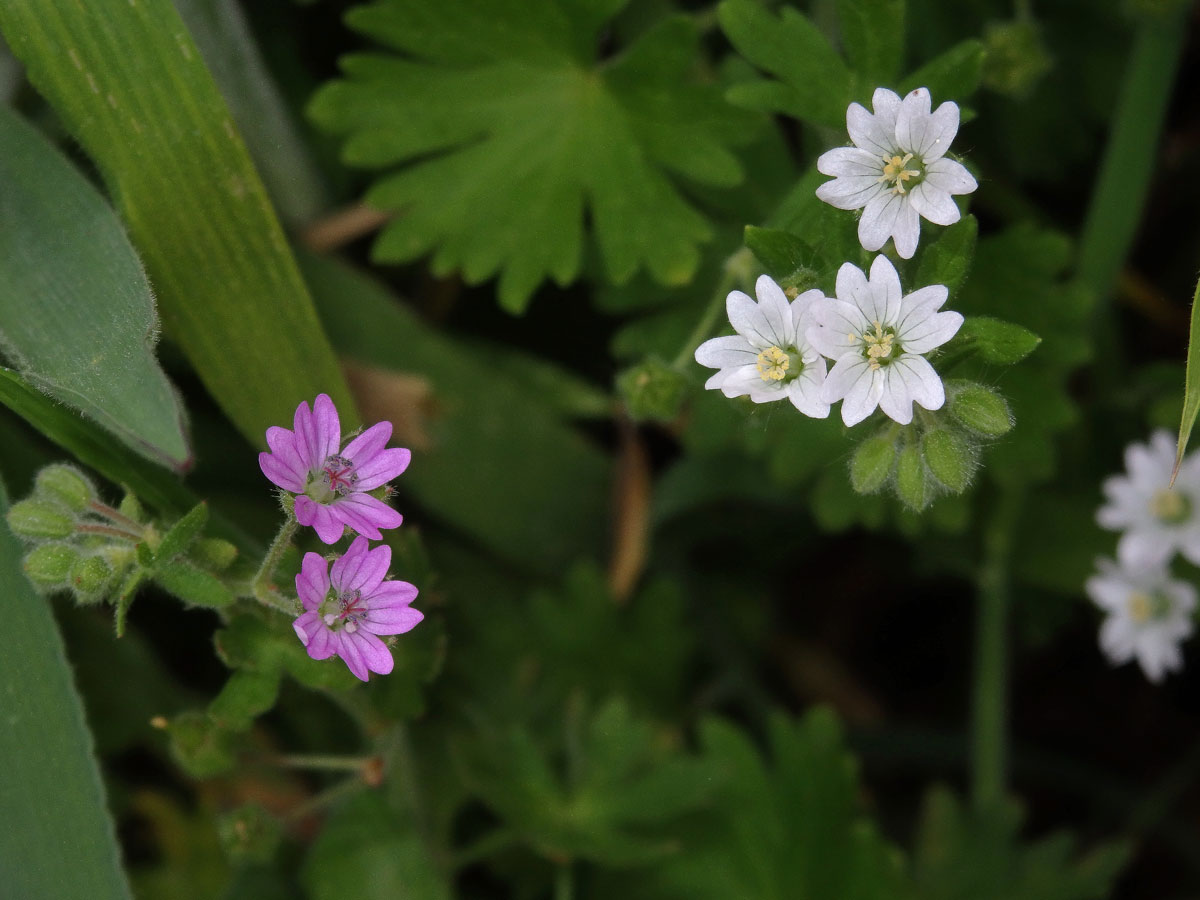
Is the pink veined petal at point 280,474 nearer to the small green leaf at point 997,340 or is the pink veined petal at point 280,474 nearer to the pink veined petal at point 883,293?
the pink veined petal at point 883,293

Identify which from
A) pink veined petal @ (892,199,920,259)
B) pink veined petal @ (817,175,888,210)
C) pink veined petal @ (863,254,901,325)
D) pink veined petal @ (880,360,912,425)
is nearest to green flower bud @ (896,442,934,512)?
pink veined petal @ (880,360,912,425)

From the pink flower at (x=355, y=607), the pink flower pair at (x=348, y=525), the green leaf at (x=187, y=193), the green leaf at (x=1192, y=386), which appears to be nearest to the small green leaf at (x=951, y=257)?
the green leaf at (x=1192, y=386)

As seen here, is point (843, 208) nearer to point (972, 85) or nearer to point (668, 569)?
point (972, 85)

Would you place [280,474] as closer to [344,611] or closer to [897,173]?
[344,611]

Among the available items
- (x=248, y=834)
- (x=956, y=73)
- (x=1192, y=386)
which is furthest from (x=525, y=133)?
(x=248, y=834)

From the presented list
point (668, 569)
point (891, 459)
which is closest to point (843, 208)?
point (891, 459)

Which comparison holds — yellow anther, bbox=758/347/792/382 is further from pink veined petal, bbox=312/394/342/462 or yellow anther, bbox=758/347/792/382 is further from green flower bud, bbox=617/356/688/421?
pink veined petal, bbox=312/394/342/462
